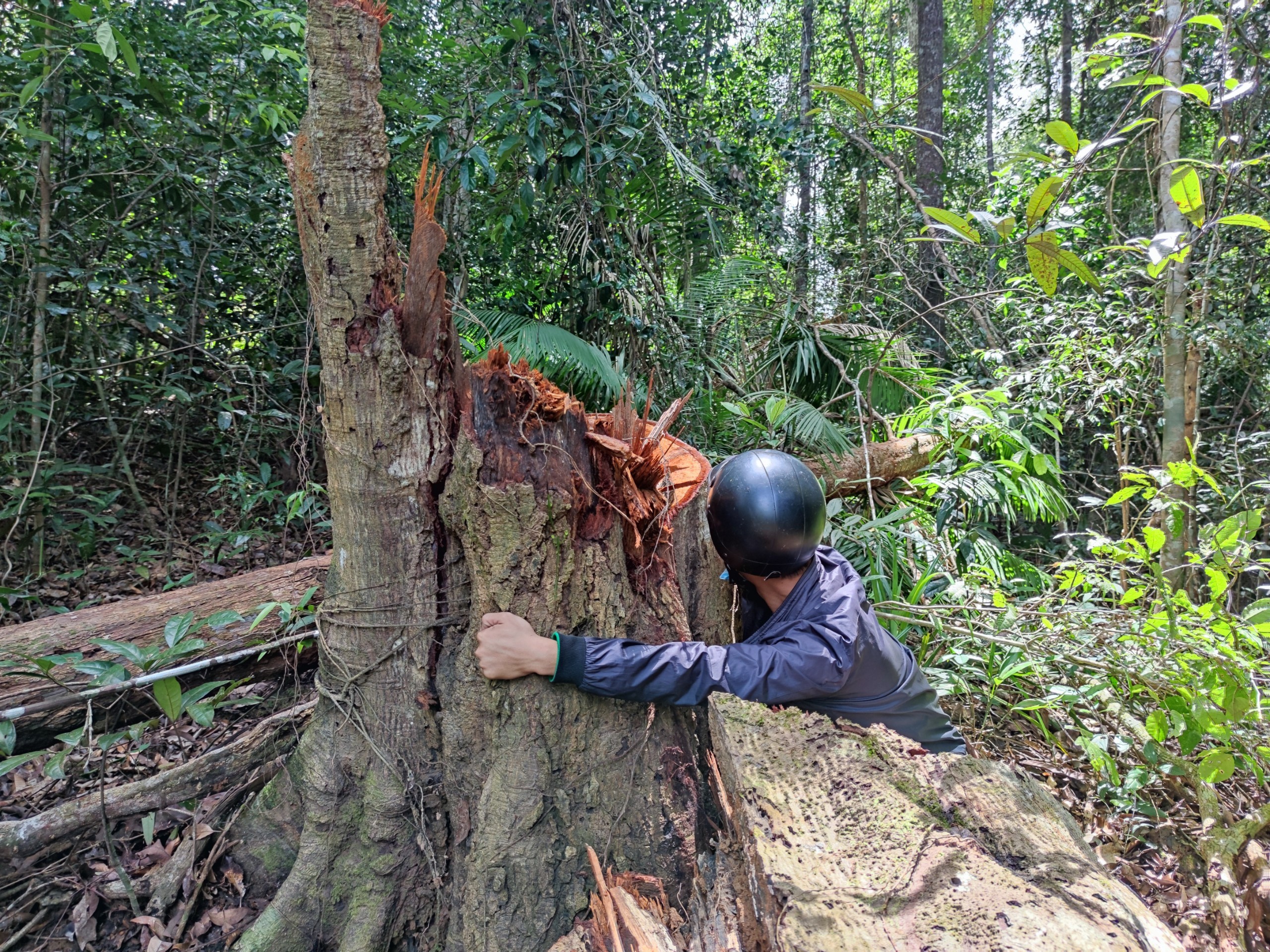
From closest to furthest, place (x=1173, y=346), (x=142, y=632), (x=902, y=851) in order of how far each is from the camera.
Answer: (x=902, y=851) → (x=142, y=632) → (x=1173, y=346)

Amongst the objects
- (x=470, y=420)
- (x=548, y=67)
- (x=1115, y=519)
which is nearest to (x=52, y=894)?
(x=470, y=420)

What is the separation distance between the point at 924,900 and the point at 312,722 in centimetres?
167

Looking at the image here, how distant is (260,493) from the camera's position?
4273mm

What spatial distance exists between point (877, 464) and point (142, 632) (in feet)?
14.3

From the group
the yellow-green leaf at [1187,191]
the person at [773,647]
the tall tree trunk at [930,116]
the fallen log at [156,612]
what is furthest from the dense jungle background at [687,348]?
the tall tree trunk at [930,116]

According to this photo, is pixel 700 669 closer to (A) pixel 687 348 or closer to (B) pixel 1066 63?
(A) pixel 687 348

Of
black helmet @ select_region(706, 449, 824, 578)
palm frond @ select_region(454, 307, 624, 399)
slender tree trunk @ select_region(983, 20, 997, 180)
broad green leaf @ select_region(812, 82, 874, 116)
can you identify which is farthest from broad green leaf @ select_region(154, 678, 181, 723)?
slender tree trunk @ select_region(983, 20, 997, 180)

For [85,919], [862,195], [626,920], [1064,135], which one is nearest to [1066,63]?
[862,195]

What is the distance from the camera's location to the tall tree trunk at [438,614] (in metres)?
1.70

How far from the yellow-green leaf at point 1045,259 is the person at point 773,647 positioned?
85 centimetres

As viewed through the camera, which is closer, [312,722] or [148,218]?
[312,722]

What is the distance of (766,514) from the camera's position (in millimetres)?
2008

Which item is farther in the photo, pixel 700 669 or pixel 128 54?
pixel 128 54

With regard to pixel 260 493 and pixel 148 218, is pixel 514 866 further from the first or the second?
pixel 148 218
